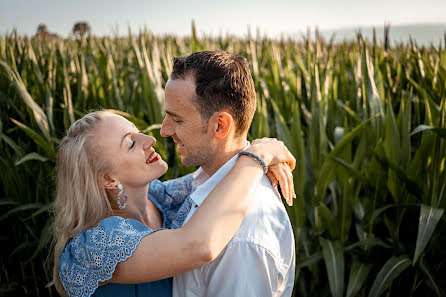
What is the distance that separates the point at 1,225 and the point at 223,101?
2.53m

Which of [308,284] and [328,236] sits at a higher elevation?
[328,236]

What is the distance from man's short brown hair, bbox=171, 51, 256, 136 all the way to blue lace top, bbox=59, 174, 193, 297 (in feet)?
1.35

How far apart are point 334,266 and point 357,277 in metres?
0.16

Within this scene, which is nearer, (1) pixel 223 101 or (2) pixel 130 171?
(1) pixel 223 101

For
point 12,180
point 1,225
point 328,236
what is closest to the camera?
point 328,236

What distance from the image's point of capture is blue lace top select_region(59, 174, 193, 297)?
1.20m

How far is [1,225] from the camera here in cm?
314

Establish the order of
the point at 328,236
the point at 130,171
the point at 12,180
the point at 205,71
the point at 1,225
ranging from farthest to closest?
the point at 1,225 → the point at 12,180 → the point at 328,236 → the point at 130,171 → the point at 205,71

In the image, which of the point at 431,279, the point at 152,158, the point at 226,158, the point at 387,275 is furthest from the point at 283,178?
the point at 431,279

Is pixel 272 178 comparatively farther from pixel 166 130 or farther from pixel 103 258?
pixel 103 258

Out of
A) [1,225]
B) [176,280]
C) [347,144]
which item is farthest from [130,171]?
[1,225]

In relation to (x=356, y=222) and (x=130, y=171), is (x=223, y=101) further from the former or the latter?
(x=356, y=222)

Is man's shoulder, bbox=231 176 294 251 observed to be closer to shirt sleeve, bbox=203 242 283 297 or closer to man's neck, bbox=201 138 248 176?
shirt sleeve, bbox=203 242 283 297

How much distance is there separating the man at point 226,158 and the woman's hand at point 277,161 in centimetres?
4
